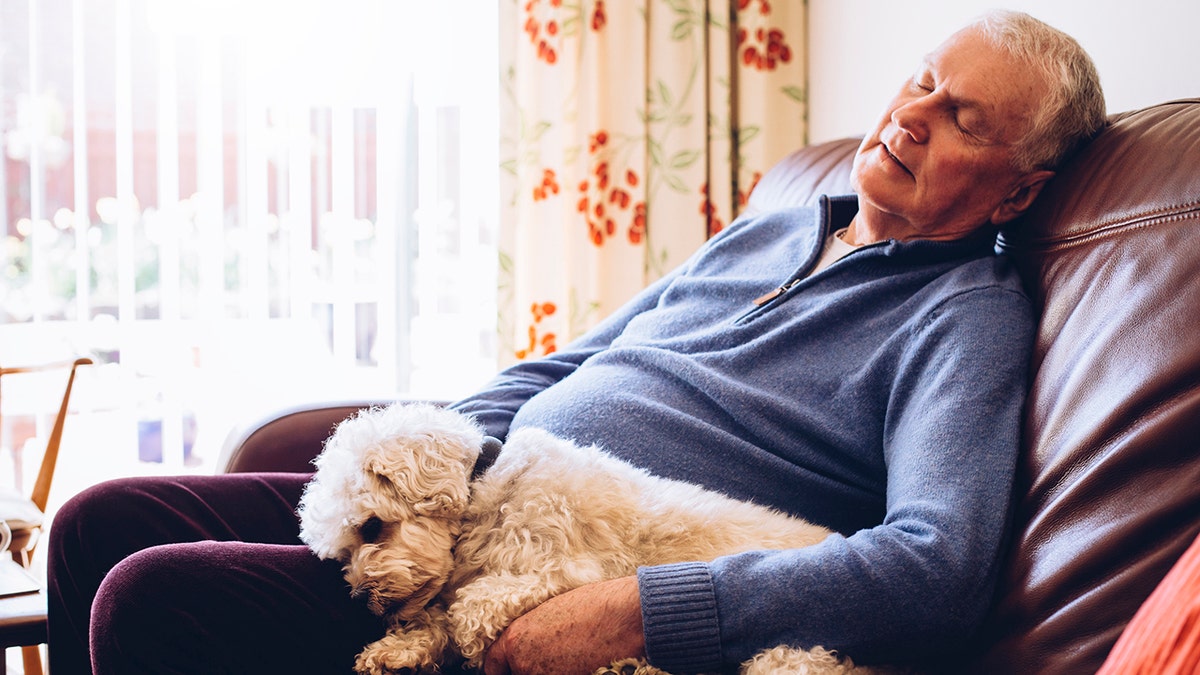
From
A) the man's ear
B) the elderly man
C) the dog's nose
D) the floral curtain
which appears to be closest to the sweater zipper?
the elderly man

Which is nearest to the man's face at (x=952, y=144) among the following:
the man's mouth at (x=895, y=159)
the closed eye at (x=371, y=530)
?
the man's mouth at (x=895, y=159)

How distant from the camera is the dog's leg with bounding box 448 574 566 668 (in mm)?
1008

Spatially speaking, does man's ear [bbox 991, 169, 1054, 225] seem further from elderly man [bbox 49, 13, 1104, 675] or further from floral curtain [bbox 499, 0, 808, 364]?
floral curtain [bbox 499, 0, 808, 364]

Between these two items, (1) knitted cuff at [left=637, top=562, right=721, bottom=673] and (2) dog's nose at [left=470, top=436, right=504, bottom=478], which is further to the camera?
(2) dog's nose at [left=470, top=436, right=504, bottom=478]

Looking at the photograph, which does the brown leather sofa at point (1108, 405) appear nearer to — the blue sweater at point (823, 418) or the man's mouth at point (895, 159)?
the blue sweater at point (823, 418)

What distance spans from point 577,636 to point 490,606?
10 cm

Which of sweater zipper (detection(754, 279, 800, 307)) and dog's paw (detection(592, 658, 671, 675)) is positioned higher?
sweater zipper (detection(754, 279, 800, 307))

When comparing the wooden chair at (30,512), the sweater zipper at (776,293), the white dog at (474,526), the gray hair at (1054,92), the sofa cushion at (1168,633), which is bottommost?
the wooden chair at (30,512)

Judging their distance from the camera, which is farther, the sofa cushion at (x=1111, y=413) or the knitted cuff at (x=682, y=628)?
the knitted cuff at (x=682, y=628)

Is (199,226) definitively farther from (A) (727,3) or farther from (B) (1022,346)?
(B) (1022,346)

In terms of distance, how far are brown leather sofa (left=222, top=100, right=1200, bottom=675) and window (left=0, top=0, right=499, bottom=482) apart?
1.99 meters

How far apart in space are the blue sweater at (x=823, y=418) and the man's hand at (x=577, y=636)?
0.03 metres

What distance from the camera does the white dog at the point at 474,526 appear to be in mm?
1030

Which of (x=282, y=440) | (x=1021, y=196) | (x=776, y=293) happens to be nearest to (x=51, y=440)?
(x=282, y=440)
